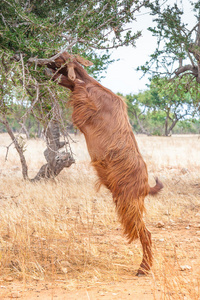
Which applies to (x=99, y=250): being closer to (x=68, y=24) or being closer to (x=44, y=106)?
(x=44, y=106)

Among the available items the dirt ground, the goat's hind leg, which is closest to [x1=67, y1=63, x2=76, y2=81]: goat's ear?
the goat's hind leg

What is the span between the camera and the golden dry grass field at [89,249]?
9.55ft

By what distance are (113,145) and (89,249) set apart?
1.43 metres

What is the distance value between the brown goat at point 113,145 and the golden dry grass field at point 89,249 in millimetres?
414

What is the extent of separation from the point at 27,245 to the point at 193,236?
2.57 metres

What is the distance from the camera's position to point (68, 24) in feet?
17.4

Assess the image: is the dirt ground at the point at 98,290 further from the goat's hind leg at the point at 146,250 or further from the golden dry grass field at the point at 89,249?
the goat's hind leg at the point at 146,250

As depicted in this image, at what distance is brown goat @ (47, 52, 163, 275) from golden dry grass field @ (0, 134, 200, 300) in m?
0.41

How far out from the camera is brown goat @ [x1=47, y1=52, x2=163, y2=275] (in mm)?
3379

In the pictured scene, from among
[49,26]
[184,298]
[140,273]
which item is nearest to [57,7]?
[49,26]

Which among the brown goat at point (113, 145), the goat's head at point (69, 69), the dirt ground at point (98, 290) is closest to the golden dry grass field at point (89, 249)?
the dirt ground at point (98, 290)

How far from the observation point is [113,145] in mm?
3393

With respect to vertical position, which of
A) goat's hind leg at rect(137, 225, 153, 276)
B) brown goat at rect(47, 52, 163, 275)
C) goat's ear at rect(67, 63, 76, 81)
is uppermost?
goat's ear at rect(67, 63, 76, 81)

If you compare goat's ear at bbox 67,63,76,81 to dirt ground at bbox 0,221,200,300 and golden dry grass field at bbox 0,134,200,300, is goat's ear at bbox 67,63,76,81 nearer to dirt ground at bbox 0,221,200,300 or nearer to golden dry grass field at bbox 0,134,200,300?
golden dry grass field at bbox 0,134,200,300
